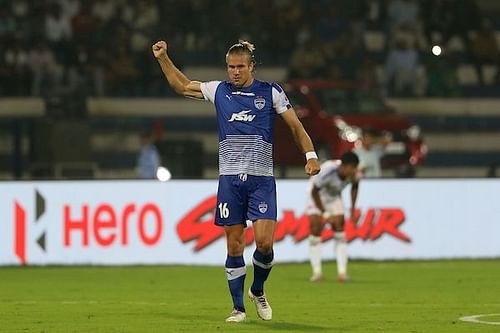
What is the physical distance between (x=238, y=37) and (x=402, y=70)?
3.72 m

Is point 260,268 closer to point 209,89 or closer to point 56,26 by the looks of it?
point 209,89

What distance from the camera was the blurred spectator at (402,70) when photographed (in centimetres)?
3177

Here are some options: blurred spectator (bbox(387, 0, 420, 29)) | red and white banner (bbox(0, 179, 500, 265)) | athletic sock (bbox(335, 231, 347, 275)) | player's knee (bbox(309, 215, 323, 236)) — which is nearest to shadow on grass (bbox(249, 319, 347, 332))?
athletic sock (bbox(335, 231, 347, 275))

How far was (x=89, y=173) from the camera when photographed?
2566 centimetres

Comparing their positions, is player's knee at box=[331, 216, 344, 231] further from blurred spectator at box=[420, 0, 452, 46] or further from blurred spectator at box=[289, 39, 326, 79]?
blurred spectator at box=[420, 0, 452, 46]

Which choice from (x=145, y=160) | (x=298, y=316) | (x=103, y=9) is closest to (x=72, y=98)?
(x=145, y=160)

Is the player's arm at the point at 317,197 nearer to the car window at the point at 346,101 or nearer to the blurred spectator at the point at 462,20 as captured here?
the car window at the point at 346,101

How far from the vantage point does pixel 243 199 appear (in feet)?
40.8

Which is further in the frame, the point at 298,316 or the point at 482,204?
the point at 482,204

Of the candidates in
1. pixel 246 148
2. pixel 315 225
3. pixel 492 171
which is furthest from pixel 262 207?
pixel 492 171

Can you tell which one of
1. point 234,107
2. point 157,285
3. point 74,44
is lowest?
point 157,285

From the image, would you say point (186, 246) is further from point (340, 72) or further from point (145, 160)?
point (340, 72)

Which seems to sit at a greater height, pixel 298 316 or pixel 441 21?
pixel 441 21

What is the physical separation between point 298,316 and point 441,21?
20467 mm
